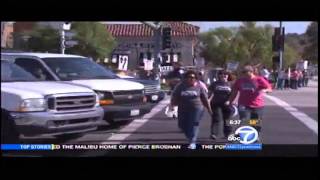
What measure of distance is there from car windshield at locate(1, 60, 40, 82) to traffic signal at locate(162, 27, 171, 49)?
151 centimetres

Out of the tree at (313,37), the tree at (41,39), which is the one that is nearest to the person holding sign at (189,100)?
the tree at (313,37)

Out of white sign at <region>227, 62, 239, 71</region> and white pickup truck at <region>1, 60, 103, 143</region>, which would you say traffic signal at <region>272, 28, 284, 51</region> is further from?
white pickup truck at <region>1, 60, 103, 143</region>

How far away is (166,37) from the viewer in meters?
7.38

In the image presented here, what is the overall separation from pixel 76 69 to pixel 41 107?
625mm

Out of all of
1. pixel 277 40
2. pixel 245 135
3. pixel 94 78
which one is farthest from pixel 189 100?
pixel 277 40

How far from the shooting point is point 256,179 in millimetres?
7156

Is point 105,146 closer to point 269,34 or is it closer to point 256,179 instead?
point 256,179

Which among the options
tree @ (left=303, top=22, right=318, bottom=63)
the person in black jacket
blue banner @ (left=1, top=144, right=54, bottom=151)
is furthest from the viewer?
the person in black jacket

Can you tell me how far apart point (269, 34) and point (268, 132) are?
1.17 meters

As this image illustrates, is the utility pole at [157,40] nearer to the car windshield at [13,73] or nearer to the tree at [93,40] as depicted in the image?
the tree at [93,40]

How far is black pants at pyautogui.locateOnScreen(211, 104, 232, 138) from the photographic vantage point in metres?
7.36

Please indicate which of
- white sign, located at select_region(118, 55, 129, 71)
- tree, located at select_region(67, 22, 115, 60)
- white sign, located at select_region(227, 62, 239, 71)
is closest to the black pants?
white sign, located at select_region(227, 62, 239, 71)

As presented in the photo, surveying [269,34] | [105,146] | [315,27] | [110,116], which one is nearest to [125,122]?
[110,116]

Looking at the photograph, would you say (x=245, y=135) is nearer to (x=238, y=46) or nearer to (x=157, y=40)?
(x=238, y=46)
